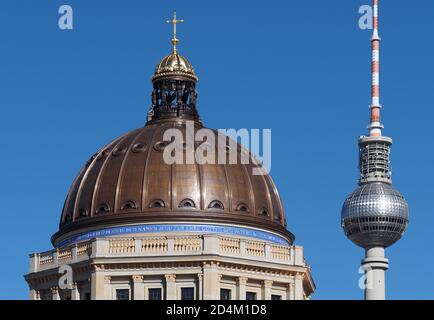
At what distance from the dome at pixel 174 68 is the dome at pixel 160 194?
248 inches

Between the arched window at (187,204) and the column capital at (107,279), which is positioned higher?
the arched window at (187,204)

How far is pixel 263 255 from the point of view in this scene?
496ft

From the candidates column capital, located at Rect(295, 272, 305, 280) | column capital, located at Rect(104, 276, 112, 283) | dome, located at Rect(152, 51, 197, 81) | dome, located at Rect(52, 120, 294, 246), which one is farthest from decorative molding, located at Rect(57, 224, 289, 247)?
dome, located at Rect(152, 51, 197, 81)

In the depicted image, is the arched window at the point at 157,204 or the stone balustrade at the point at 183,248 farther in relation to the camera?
the arched window at the point at 157,204

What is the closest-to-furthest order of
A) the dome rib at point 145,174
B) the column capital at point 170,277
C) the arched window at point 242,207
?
the column capital at point 170,277 → the dome rib at point 145,174 → the arched window at point 242,207

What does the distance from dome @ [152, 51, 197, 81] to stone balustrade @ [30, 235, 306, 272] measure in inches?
692

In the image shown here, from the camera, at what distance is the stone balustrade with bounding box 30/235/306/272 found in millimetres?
148625

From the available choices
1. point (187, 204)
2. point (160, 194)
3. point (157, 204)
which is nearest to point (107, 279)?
point (157, 204)

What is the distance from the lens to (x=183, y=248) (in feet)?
489

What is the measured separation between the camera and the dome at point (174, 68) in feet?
532

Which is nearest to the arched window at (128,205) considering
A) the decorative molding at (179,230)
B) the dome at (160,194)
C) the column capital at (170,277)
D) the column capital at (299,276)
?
the dome at (160,194)

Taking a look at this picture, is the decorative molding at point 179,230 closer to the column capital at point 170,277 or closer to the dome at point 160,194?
the dome at point 160,194
